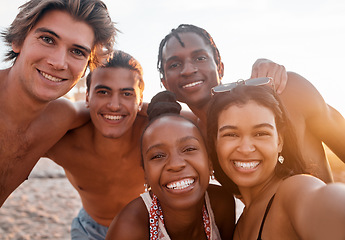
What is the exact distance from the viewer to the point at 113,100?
334cm

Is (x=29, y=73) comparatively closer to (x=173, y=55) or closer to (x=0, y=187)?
(x=0, y=187)

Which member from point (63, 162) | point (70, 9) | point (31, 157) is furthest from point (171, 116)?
point (63, 162)

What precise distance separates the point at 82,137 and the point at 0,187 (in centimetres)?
104

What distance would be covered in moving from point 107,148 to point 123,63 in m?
1.07

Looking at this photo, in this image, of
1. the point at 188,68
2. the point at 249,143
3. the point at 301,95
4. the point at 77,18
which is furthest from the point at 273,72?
the point at 77,18

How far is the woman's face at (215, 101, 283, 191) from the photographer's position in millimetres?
1992

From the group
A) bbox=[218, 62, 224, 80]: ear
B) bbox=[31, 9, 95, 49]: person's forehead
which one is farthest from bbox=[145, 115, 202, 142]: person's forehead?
bbox=[218, 62, 224, 80]: ear

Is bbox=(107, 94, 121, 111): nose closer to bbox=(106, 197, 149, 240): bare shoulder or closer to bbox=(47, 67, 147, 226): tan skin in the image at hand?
bbox=(47, 67, 147, 226): tan skin

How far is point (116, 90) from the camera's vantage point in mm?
3365

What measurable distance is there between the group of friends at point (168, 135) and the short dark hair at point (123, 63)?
0.6 inches

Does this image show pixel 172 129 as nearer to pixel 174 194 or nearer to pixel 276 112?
pixel 174 194

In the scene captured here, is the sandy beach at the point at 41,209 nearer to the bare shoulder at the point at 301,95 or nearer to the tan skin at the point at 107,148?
the tan skin at the point at 107,148

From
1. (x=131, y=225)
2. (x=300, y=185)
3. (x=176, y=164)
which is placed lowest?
(x=131, y=225)

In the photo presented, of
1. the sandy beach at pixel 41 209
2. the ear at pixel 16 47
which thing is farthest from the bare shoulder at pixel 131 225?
the sandy beach at pixel 41 209
